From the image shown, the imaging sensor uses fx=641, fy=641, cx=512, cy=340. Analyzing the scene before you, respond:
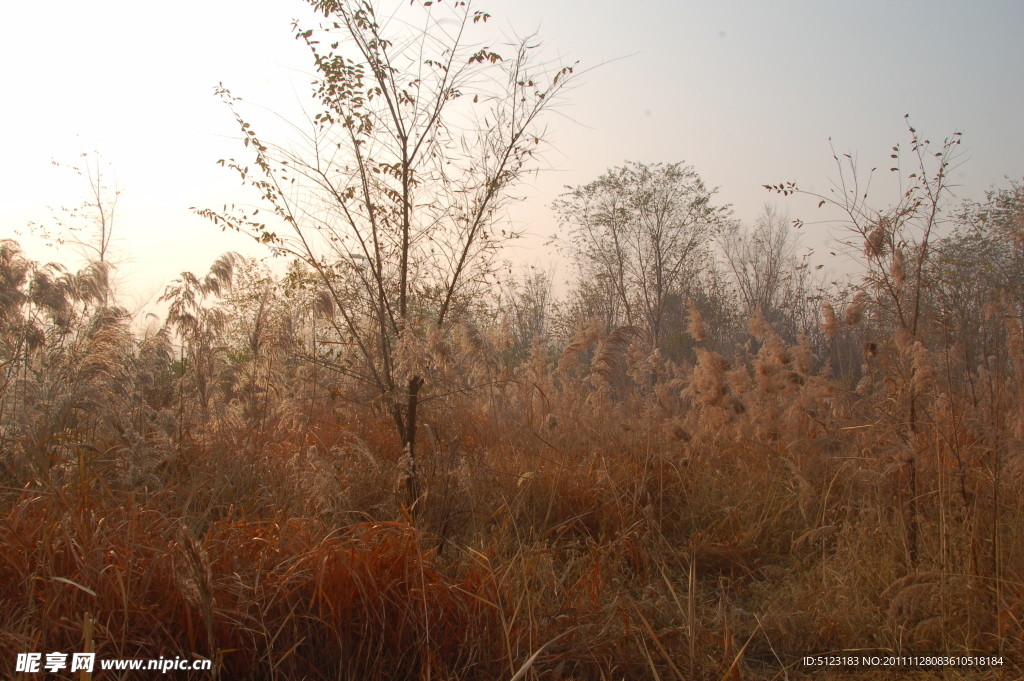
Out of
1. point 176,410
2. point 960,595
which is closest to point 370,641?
point 960,595

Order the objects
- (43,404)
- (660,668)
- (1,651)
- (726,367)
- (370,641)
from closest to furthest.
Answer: (1,651), (370,641), (660,668), (43,404), (726,367)

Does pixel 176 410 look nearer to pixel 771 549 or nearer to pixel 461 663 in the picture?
pixel 461 663

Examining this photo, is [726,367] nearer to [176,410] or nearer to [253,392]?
[253,392]

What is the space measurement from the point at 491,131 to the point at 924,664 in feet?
10.8

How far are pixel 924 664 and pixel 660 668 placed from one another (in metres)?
0.96

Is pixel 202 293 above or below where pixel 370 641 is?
above

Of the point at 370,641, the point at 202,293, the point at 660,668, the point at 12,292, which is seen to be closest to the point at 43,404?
the point at 12,292

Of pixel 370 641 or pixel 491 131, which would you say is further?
pixel 491 131

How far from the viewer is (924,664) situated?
2297 millimetres

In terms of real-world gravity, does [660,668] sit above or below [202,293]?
below

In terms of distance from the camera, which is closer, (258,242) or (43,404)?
(43,404)

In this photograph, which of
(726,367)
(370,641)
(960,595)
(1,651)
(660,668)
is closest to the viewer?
(1,651)

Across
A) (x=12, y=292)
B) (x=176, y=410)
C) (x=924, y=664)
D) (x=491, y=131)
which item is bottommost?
(x=924, y=664)

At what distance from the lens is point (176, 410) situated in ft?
13.7
